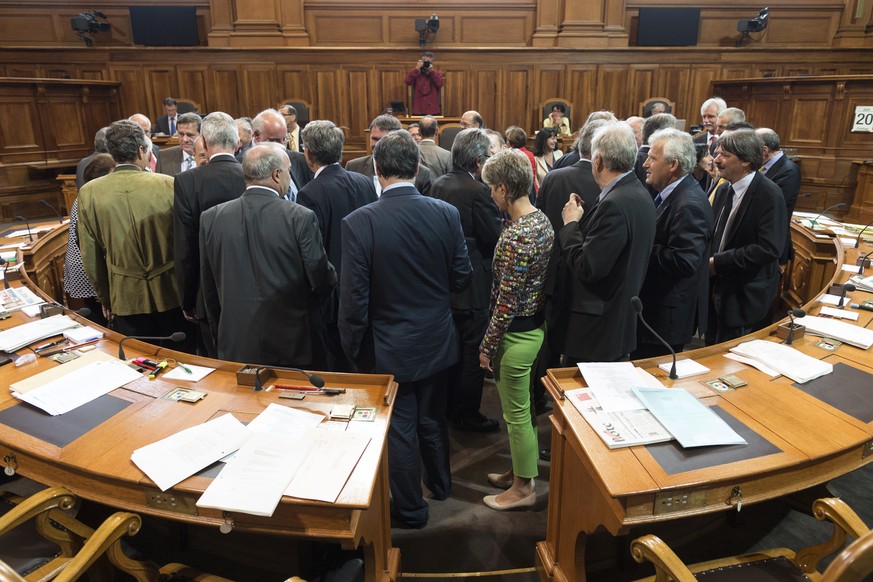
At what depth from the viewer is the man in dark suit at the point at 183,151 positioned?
13.5 feet

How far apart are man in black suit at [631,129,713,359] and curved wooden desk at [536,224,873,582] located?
482 millimetres

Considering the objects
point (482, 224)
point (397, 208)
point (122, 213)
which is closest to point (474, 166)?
point (482, 224)

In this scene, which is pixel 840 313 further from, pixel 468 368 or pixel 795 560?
pixel 468 368

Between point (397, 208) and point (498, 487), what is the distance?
1.41m

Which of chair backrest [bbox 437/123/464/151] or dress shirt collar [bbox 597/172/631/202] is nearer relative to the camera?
dress shirt collar [bbox 597/172/631/202]

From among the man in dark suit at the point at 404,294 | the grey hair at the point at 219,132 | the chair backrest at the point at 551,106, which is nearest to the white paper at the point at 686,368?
the man in dark suit at the point at 404,294

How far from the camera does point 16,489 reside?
8.81 feet

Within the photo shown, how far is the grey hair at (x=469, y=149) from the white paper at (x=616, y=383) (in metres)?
1.37

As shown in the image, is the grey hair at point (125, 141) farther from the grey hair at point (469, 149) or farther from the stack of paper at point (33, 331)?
the grey hair at point (469, 149)

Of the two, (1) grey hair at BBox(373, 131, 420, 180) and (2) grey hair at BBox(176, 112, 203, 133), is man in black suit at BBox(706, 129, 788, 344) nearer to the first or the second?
(1) grey hair at BBox(373, 131, 420, 180)

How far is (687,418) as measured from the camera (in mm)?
1756

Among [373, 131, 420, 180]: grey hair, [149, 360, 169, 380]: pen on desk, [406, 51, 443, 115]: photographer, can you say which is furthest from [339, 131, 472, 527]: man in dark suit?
[406, 51, 443, 115]: photographer

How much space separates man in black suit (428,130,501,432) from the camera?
9.68 ft

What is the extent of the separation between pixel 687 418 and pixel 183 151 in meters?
4.05
